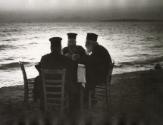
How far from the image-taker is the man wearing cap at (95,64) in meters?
5.95

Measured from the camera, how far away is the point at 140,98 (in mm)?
7777

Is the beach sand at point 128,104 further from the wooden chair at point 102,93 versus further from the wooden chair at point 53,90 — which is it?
the wooden chair at point 53,90

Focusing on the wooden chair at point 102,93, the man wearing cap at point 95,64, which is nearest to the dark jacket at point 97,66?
the man wearing cap at point 95,64

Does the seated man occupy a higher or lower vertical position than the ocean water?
higher

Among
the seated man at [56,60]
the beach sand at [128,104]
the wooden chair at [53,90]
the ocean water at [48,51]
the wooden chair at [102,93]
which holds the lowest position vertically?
the ocean water at [48,51]

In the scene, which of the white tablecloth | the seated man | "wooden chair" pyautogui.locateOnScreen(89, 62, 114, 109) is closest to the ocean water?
→ "wooden chair" pyautogui.locateOnScreen(89, 62, 114, 109)

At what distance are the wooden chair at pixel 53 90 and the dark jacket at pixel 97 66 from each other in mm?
1009

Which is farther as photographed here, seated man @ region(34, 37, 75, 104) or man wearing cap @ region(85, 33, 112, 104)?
man wearing cap @ region(85, 33, 112, 104)

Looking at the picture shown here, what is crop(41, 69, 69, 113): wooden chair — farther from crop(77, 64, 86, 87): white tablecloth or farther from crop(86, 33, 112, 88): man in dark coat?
crop(86, 33, 112, 88): man in dark coat

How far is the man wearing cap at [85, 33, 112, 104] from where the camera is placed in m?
5.95

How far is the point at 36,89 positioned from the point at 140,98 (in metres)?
3.21

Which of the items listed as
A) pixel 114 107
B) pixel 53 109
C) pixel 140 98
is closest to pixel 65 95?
pixel 53 109

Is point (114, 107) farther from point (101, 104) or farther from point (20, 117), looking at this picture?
point (20, 117)

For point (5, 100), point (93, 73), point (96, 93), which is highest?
point (93, 73)
